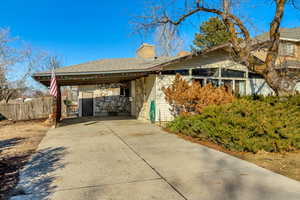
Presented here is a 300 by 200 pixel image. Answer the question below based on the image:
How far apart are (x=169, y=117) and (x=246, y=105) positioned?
488 centimetres

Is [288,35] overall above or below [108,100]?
above

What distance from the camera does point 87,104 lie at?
58.1 feet

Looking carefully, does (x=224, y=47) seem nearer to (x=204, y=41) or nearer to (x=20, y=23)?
(x=204, y=41)

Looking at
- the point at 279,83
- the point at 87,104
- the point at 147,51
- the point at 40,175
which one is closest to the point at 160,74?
the point at 279,83

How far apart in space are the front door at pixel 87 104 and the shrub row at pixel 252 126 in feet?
38.8

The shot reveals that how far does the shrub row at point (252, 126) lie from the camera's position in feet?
17.8

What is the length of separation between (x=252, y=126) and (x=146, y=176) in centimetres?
338

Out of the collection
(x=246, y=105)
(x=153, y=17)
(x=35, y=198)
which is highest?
(x=153, y=17)

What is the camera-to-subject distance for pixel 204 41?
24719 millimetres

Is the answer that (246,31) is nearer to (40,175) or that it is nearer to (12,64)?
(40,175)

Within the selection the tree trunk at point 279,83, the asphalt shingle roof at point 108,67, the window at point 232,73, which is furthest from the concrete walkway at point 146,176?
the window at point 232,73

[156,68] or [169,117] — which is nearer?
[156,68]

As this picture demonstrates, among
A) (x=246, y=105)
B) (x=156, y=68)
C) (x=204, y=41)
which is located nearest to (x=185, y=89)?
(x=156, y=68)

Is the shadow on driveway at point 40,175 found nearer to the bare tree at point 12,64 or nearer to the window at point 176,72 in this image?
the window at point 176,72
